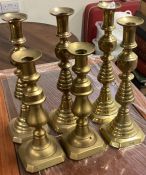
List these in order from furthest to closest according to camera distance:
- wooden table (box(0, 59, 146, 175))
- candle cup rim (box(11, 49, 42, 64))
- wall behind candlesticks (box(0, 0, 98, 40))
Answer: wall behind candlesticks (box(0, 0, 98, 40))
wooden table (box(0, 59, 146, 175))
candle cup rim (box(11, 49, 42, 64))

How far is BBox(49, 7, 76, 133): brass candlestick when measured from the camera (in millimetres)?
688

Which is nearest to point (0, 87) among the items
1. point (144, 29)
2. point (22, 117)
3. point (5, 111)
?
point (5, 111)

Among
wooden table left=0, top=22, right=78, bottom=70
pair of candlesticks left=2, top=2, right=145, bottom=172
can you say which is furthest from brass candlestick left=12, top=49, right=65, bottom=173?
wooden table left=0, top=22, right=78, bottom=70

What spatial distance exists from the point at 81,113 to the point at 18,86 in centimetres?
19

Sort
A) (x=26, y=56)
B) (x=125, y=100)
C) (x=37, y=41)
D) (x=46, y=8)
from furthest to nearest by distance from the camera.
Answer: (x=46, y=8), (x=37, y=41), (x=125, y=100), (x=26, y=56)

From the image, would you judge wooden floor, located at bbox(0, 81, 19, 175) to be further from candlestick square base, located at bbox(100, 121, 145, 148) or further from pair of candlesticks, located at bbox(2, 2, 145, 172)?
candlestick square base, located at bbox(100, 121, 145, 148)

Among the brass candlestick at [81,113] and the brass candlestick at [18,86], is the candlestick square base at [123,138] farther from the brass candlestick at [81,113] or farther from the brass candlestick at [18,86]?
the brass candlestick at [18,86]

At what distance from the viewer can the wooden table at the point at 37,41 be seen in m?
1.18

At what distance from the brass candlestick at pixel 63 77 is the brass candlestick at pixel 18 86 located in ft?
0.24

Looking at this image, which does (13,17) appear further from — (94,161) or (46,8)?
(46,8)

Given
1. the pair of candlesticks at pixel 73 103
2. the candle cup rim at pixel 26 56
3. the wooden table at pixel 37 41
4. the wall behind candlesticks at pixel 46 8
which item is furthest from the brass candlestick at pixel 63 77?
the wall behind candlesticks at pixel 46 8

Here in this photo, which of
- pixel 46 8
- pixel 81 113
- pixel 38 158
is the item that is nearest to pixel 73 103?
pixel 81 113

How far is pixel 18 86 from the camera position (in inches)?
29.9

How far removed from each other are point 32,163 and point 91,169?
13cm
